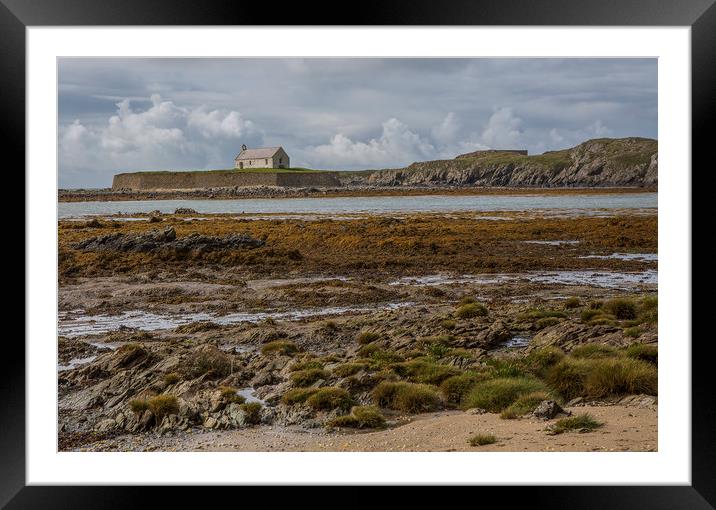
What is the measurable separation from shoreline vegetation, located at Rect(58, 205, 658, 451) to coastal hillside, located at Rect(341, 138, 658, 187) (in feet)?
3.99

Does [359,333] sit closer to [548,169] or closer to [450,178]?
[450,178]

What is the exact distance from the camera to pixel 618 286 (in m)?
17.3

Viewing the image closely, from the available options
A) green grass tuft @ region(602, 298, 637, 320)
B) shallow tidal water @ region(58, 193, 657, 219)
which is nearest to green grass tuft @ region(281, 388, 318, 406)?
green grass tuft @ region(602, 298, 637, 320)

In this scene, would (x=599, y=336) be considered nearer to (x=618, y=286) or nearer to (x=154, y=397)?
(x=618, y=286)

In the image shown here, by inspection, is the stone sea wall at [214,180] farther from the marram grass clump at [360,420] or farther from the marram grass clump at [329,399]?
the marram grass clump at [360,420]

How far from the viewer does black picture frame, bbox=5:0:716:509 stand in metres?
6.16

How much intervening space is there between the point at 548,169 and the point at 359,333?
9.34m

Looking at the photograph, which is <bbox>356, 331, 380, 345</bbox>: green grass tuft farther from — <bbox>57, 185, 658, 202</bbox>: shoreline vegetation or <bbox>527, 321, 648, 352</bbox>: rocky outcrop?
<bbox>57, 185, 658, 202</bbox>: shoreline vegetation
